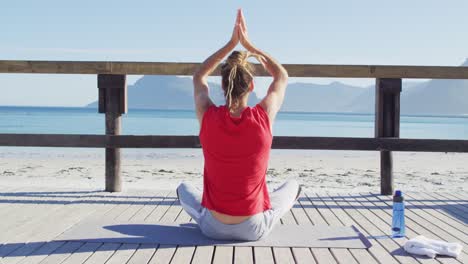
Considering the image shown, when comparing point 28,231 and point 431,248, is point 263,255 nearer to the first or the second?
point 431,248

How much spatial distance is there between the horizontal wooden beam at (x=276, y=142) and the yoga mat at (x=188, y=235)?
1322mm

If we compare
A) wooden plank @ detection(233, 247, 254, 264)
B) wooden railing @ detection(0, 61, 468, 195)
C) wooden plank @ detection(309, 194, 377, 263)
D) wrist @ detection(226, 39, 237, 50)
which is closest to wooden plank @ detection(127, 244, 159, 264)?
wooden plank @ detection(233, 247, 254, 264)

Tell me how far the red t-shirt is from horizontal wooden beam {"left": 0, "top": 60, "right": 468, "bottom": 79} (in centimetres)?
206

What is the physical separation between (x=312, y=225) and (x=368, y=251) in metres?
0.72

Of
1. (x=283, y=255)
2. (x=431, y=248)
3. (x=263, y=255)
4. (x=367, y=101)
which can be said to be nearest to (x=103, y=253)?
(x=263, y=255)

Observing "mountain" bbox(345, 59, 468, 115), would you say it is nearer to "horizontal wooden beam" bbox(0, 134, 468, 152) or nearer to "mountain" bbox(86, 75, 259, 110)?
"mountain" bbox(86, 75, 259, 110)

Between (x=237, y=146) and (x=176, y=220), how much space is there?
4.58 feet

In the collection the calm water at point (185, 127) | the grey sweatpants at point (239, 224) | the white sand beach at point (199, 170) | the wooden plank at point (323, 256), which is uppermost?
the calm water at point (185, 127)

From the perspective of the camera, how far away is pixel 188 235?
12.0 feet

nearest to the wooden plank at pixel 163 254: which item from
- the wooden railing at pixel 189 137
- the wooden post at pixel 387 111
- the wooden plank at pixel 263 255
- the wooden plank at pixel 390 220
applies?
the wooden plank at pixel 263 255

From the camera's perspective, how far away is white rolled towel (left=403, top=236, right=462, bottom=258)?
130 inches

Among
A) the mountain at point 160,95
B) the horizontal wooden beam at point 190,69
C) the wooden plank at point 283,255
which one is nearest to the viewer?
the wooden plank at point 283,255

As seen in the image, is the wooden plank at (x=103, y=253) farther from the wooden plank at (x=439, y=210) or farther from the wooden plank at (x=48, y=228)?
the wooden plank at (x=439, y=210)

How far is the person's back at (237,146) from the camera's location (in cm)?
303
